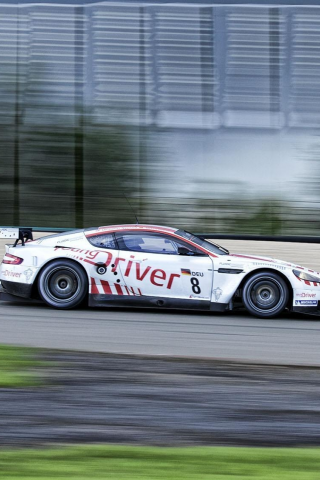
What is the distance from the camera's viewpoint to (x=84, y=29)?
17188 mm

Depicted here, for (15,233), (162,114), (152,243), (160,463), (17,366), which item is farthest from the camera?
(162,114)

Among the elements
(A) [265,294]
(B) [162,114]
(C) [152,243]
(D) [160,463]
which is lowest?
(D) [160,463]

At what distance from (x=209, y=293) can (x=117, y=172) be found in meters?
7.45

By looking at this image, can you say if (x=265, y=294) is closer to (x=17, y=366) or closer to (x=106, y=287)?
(x=106, y=287)

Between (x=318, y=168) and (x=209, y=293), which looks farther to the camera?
(x=318, y=168)

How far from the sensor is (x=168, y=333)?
878cm

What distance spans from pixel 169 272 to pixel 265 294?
1352 mm

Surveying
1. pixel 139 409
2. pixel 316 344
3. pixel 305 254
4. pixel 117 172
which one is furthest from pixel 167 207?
pixel 139 409

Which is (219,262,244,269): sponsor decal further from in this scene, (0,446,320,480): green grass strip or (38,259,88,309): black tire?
(0,446,320,480): green grass strip

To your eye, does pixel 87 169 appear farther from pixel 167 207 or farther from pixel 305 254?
pixel 305 254

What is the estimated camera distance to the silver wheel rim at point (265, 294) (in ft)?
33.6

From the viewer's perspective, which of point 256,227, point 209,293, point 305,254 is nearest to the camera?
point 209,293

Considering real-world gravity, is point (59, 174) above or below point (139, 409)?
above

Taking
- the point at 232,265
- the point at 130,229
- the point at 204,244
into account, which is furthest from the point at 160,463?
the point at 204,244
